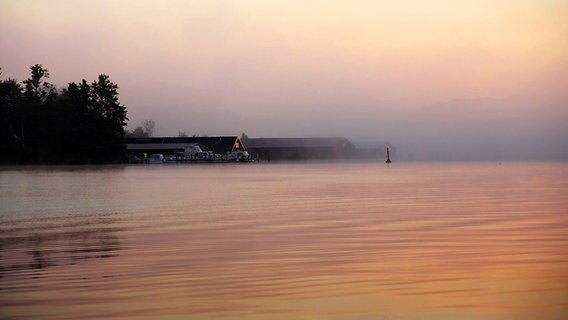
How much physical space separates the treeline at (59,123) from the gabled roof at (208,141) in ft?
132

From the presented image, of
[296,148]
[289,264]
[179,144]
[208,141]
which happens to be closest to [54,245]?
[289,264]

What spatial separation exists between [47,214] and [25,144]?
75249 mm

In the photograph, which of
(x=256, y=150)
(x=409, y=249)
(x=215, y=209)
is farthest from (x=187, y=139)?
(x=409, y=249)

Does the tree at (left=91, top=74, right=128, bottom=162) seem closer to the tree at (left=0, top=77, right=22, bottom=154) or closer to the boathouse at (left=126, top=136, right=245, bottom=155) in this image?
the tree at (left=0, top=77, right=22, bottom=154)

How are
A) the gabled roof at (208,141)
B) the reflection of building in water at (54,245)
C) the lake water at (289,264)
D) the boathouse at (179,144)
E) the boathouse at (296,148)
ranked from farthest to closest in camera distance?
the boathouse at (296,148) → the gabled roof at (208,141) → the boathouse at (179,144) → the reflection of building in water at (54,245) → the lake water at (289,264)

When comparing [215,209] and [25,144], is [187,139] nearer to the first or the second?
[25,144]

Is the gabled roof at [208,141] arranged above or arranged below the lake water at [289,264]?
above

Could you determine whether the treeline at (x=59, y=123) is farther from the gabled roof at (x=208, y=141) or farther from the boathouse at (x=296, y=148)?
the boathouse at (x=296, y=148)

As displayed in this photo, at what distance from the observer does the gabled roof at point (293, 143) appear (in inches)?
6496

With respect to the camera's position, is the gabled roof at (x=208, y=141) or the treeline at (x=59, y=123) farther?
the gabled roof at (x=208, y=141)

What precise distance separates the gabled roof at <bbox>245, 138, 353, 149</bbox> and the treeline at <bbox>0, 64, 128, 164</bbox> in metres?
68.9

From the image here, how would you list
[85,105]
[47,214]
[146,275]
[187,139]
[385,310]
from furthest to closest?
[187,139]
[85,105]
[47,214]
[146,275]
[385,310]

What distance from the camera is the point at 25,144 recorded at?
311 ft

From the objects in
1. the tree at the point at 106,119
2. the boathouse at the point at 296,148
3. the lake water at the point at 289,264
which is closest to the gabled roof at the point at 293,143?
the boathouse at the point at 296,148
